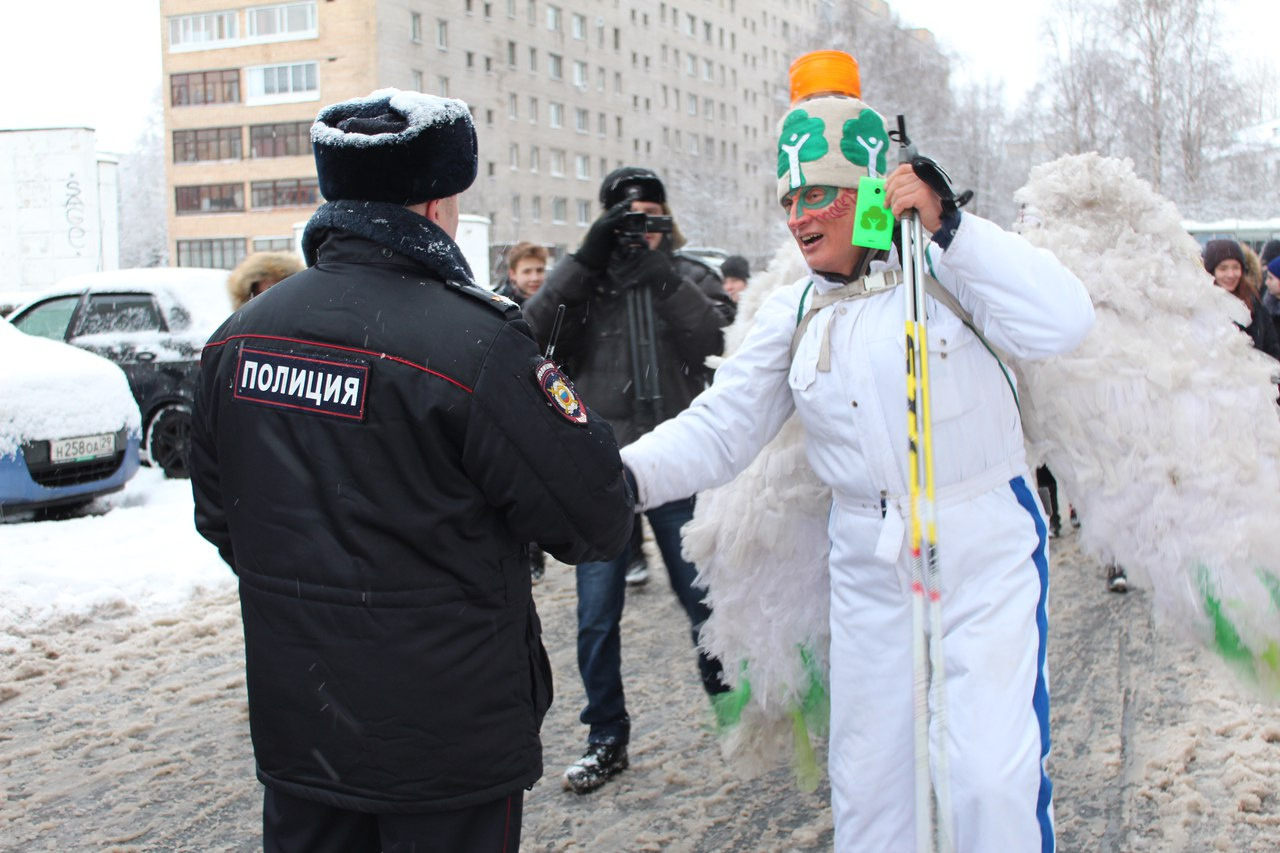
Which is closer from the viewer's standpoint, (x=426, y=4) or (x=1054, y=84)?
(x=1054, y=84)

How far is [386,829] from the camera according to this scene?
200 cm

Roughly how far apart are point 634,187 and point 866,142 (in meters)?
1.57

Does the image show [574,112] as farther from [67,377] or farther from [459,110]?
[459,110]

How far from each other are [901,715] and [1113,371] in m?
1.02

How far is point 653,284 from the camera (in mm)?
4164

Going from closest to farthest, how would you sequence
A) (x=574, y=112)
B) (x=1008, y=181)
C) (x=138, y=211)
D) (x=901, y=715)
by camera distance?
(x=901, y=715)
(x=1008, y=181)
(x=574, y=112)
(x=138, y=211)

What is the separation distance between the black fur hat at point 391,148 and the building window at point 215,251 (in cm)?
6297

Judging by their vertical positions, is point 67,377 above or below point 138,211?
below

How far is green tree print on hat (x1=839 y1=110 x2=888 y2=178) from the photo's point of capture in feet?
8.93

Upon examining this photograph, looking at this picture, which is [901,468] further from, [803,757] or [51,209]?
[51,209]

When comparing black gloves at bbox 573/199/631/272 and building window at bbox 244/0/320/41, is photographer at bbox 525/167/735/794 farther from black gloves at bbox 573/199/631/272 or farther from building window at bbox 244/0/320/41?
building window at bbox 244/0/320/41

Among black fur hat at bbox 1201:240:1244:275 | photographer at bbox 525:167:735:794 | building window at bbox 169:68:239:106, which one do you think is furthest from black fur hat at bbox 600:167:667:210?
building window at bbox 169:68:239:106

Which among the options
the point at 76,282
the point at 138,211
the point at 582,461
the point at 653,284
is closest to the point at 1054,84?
the point at 76,282

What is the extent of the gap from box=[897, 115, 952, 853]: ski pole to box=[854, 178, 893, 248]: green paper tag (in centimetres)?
13
